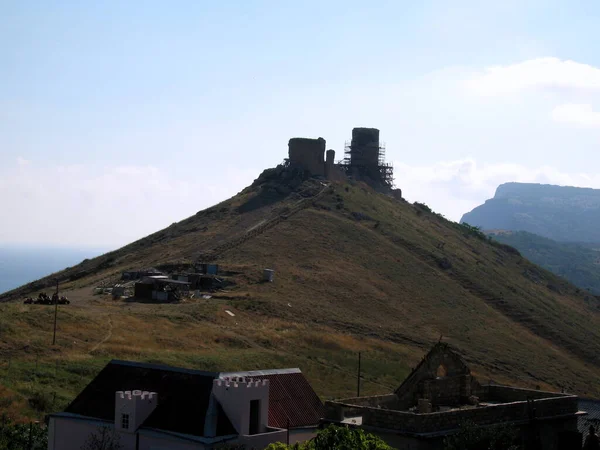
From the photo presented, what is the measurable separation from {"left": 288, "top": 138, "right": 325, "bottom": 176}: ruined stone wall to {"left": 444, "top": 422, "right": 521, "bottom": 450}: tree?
80757mm

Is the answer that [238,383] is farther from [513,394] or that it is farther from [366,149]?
[366,149]

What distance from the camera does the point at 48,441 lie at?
29.8 m

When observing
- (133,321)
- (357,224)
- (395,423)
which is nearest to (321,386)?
(133,321)

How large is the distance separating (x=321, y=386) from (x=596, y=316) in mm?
56775

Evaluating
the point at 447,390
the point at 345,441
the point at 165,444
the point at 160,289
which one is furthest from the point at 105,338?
the point at 345,441

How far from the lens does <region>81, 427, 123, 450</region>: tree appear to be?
27.7 m

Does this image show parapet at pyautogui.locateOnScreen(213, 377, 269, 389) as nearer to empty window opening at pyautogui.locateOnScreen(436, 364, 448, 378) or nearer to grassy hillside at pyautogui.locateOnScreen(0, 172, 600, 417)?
empty window opening at pyautogui.locateOnScreen(436, 364, 448, 378)

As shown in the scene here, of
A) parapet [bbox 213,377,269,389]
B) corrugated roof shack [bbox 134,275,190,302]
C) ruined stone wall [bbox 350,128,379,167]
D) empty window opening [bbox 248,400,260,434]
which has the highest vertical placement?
ruined stone wall [bbox 350,128,379,167]

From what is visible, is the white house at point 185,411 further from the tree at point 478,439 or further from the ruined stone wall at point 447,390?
the tree at point 478,439

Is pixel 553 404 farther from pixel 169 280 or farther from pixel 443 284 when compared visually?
pixel 443 284

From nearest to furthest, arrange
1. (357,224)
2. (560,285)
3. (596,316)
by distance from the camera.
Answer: (357,224) < (596,316) < (560,285)

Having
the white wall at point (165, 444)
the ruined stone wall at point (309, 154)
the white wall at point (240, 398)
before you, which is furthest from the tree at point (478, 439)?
the ruined stone wall at point (309, 154)

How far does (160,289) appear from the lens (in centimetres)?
6669

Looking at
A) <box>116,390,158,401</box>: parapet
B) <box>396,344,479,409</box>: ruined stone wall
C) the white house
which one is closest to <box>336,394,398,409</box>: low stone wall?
<box>396,344,479,409</box>: ruined stone wall
